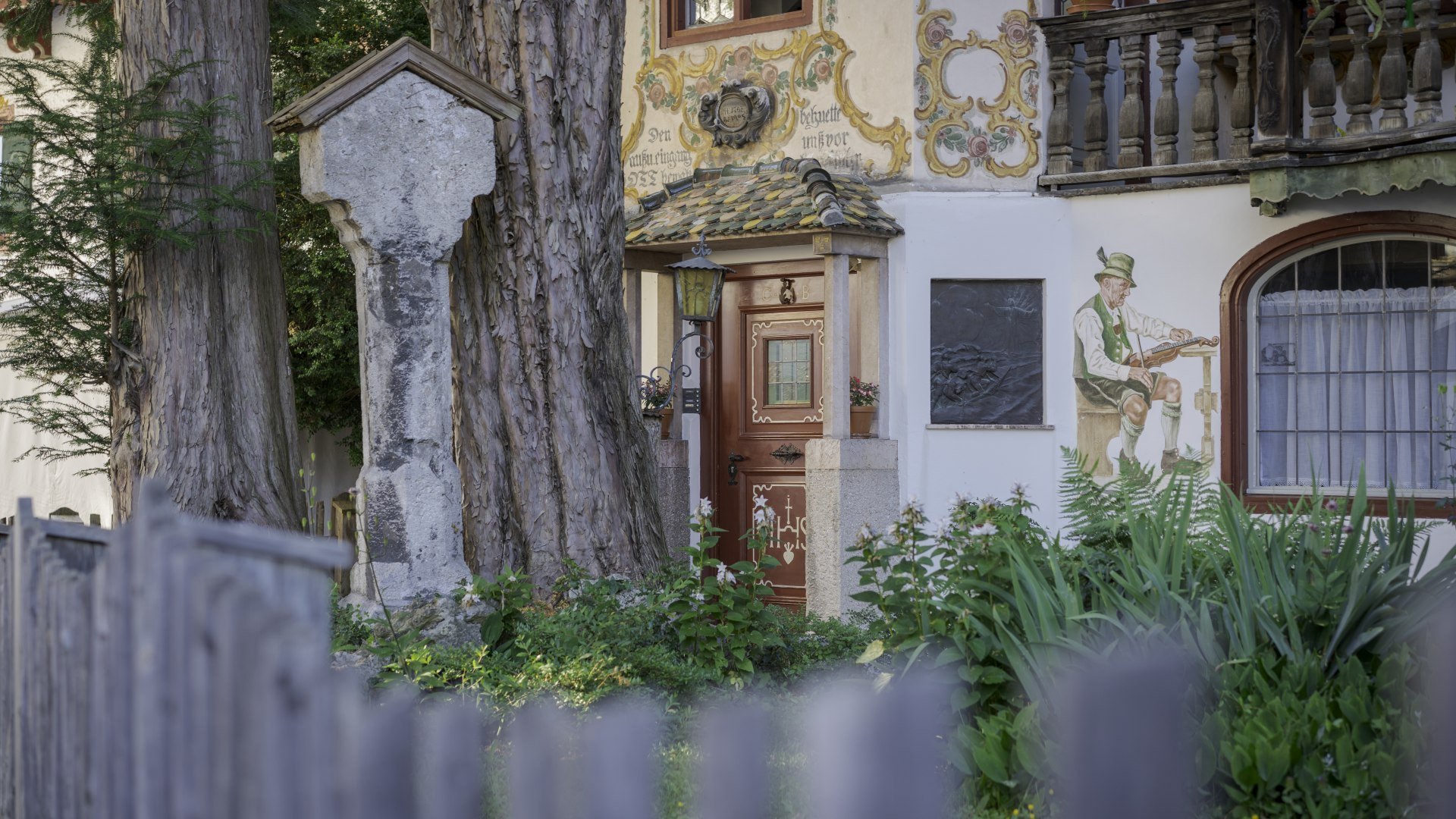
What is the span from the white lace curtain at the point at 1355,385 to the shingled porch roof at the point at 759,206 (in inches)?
104

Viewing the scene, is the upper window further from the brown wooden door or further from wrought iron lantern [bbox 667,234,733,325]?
wrought iron lantern [bbox 667,234,733,325]

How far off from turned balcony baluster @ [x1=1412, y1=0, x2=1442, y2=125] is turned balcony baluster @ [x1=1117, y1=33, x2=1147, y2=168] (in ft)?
5.49

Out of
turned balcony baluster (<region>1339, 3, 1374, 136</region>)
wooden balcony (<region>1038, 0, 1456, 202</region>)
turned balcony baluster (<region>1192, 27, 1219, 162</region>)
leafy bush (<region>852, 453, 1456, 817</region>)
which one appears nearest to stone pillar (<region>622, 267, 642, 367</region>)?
wooden balcony (<region>1038, 0, 1456, 202</region>)

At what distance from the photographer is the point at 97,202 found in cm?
763

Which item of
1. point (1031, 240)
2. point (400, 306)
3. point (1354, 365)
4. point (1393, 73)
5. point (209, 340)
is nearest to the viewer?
point (400, 306)

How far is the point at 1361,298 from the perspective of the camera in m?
9.41

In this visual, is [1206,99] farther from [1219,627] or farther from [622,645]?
[1219,627]

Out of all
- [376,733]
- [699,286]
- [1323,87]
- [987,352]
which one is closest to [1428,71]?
[1323,87]

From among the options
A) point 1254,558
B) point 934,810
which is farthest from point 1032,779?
point 934,810

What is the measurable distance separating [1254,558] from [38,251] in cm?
631

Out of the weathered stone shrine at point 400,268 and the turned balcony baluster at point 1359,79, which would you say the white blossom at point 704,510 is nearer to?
the weathered stone shrine at point 400,268

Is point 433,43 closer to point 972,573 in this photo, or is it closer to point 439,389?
point 439,389

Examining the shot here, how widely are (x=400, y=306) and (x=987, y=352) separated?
5.13m

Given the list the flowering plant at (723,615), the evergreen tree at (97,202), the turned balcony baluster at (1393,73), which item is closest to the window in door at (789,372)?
the turned balcony baluster at (1393,73)
